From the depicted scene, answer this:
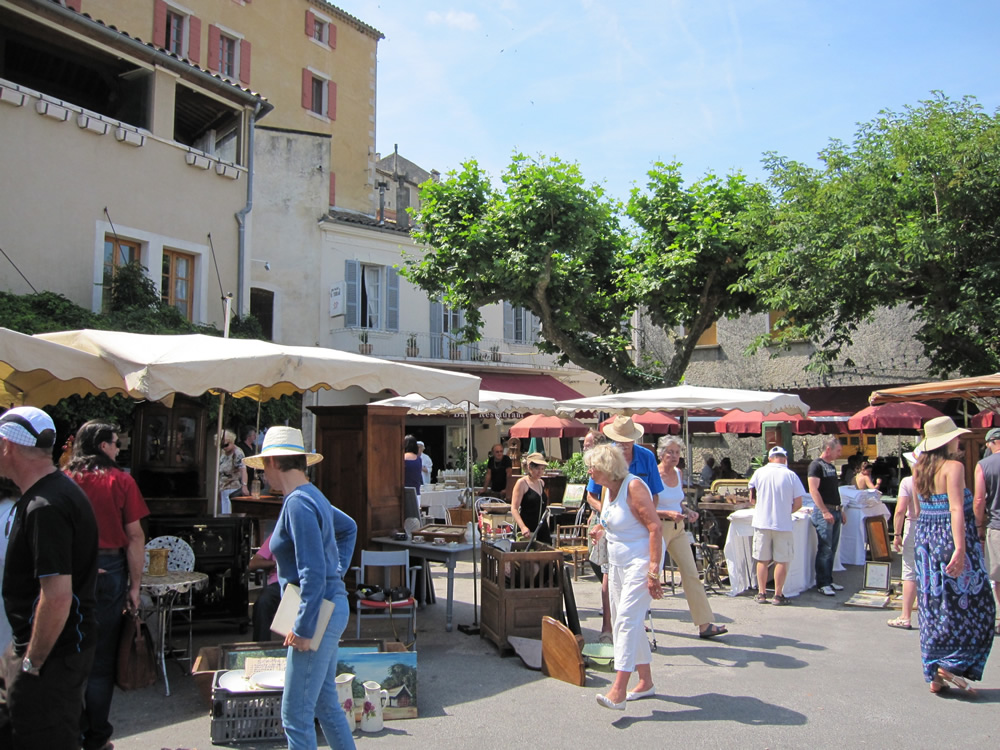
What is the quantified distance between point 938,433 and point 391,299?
1824cm

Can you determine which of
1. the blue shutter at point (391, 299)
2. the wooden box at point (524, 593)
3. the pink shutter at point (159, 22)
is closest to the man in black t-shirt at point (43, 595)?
the wooden box at point (524, 593)

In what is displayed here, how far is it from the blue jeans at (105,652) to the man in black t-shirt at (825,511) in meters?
7.08

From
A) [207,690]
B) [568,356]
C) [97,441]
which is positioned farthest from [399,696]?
[568,356]

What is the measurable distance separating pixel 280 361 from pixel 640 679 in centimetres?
331

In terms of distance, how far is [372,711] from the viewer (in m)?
4.51

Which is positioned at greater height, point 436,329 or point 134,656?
point 436,329

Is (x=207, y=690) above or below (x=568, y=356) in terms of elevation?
below

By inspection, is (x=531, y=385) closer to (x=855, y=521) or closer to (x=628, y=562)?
(x=855, y=521)

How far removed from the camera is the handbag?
13.8ft

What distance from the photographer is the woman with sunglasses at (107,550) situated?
3930mm

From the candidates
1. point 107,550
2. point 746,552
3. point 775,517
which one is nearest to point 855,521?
point 746,552

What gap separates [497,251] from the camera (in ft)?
52.1

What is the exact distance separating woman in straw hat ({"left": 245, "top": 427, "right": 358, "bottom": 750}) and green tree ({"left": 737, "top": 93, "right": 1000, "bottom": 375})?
41.5 ft

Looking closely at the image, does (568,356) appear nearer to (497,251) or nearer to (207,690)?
(497,251)
